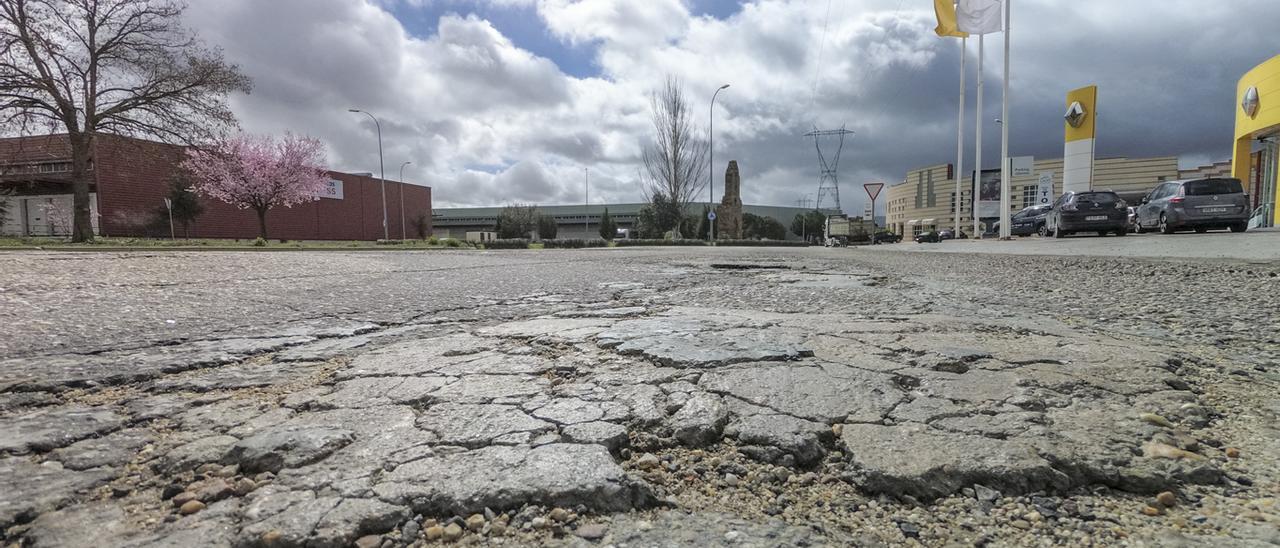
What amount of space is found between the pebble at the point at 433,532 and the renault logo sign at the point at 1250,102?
31480 mm

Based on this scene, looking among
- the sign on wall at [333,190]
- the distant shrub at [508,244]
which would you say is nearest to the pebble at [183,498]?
the distant shrub at [508,244]

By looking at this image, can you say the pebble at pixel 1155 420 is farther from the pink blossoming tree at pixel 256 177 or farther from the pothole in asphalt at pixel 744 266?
the pink blossoming tree at pixel 256 177

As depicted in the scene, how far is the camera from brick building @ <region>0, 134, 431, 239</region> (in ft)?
73.0

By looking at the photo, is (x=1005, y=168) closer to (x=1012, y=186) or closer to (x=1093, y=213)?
(x=1093, y=213)

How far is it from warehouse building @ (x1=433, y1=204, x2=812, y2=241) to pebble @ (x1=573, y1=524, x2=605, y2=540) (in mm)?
77445

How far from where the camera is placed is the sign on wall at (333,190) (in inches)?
1704

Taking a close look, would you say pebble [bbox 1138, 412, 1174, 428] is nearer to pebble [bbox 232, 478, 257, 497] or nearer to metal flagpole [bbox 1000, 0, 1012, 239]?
pebble [bbox 232, 478, 257, 497]

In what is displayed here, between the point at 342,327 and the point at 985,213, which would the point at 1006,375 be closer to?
the point at 342,327

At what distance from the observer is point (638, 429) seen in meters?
1.62

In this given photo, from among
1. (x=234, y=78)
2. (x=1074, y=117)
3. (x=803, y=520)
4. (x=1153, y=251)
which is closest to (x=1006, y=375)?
(x=803, y=520)

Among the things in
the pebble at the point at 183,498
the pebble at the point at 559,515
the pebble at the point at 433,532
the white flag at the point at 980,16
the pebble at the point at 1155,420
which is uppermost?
the white flag at the point at 980,16

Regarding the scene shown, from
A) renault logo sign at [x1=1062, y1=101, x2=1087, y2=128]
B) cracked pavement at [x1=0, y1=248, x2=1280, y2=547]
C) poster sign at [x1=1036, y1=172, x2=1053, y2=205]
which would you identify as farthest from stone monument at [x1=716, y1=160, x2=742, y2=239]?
poster sign at [x1=1036, y1=172, x2=1053, y2=205]

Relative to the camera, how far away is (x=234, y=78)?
66.4ft

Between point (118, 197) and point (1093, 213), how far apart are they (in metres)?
42.4
